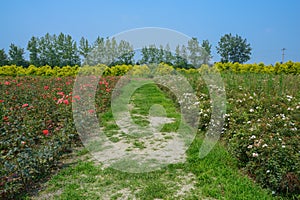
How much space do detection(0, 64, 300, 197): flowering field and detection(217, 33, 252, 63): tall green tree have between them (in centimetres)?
3314

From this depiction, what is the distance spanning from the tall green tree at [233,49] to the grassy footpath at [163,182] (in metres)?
36.0

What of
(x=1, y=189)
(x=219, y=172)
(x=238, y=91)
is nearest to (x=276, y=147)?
(x=219, y=172)

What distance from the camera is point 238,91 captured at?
5.94 m

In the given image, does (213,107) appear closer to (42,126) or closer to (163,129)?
(163,129)

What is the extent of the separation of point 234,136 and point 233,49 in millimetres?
36483

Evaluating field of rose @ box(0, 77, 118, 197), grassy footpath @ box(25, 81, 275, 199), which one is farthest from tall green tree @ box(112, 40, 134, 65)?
grassy footpath @ box(25, 81, 275, 199)

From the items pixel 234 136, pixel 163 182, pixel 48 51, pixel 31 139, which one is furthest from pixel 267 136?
pixel 48 51

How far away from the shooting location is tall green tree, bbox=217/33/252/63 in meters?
37.3

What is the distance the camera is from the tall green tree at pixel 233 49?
37.3 metres

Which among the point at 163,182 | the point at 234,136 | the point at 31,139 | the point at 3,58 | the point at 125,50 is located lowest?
the point at 163,182

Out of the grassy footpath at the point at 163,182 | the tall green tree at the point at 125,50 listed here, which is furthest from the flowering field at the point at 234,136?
the tall green tree at the point at 125,50

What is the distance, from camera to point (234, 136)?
11.9 ft

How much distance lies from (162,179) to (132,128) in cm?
227

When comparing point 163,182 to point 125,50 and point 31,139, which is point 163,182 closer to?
point 31,139
